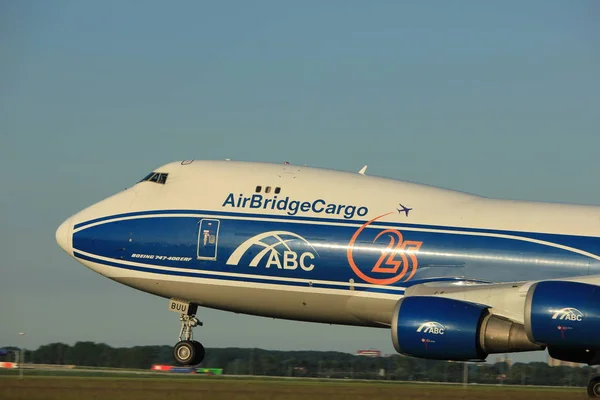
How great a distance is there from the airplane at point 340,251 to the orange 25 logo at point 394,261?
0.03 metres

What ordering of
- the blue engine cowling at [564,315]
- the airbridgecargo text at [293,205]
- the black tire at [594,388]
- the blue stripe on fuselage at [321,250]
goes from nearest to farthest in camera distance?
the blue engine cowling at [564,315] < the black tire at [594,388] < the blue stripe on fuselage at [321,250] < the airbridgecargo text at [293,205]

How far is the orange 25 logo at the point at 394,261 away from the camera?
101 feet

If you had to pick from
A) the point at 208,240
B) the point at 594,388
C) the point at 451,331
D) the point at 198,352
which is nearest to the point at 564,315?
the point at 451,331

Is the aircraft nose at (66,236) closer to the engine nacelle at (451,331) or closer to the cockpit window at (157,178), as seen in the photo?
the cockpit window at (157,178)

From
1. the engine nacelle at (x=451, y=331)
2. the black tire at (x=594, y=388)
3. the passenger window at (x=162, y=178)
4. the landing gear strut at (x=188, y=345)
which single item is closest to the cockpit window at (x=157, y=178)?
the passenger window at (x=162, y=178)

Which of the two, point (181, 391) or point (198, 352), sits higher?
point (198, 352)

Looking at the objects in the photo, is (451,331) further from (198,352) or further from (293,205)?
(198,352)

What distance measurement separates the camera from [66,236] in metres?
33.8

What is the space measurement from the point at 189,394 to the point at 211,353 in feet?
50.8

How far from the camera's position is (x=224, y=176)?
33.3 meters

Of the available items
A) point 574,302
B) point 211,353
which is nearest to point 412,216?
point 574,302

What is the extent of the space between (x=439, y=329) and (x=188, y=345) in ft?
25.7

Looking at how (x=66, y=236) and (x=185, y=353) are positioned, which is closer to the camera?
(x=185, y=353)

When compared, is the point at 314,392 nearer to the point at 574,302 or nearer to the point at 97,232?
the point at 574,302
